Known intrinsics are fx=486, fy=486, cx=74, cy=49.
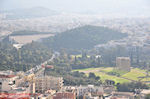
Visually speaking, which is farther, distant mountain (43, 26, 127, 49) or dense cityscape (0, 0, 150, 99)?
distant mountain (43, 26, 127, 49)

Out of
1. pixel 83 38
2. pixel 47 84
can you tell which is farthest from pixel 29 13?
pixel 47 84

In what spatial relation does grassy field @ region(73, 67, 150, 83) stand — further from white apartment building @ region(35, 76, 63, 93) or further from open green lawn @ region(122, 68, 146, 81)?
white apartment building @ region(35, 76, 63, 93)

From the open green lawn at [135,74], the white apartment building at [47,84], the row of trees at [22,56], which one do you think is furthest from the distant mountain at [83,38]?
the white apartment building at [47,84]

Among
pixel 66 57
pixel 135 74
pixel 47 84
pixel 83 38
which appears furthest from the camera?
pixel 83 38

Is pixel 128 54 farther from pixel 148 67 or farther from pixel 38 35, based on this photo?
pixel 38 35

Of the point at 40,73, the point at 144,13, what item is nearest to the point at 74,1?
the point at 144,13

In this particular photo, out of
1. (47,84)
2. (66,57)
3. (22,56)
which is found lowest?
(47,84)

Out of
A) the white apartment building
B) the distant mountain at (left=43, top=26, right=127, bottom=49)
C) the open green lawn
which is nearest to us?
the white apartment building

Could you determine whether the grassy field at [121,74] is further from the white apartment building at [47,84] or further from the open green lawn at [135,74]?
the white apartment building at [47,84]

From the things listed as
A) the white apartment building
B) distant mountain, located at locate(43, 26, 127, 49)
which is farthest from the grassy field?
distant mountain, located at locate(43, 26, 127, 49)

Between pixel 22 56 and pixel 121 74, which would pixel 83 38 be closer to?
pixel 22 56
